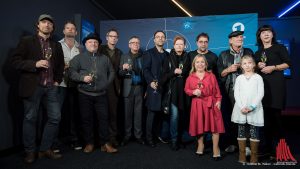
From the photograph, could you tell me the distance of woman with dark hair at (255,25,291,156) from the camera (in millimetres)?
3043

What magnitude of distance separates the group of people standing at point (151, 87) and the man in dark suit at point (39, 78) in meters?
0.01

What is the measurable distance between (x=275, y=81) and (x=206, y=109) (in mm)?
910

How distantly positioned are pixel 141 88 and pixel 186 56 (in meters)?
0.87

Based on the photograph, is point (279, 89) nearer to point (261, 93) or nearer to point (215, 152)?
point (261, 93)

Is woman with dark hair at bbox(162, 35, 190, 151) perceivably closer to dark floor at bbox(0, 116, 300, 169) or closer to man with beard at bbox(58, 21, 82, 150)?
dark floor at bbox(0, 116, 300, 169)

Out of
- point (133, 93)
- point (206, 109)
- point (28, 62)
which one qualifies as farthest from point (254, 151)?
point (28, 62)

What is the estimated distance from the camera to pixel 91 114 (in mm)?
3422

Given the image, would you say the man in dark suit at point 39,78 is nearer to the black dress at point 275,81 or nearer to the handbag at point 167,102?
the handbag at point 167,102

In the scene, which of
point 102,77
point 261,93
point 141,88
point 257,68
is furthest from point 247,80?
point 102,77

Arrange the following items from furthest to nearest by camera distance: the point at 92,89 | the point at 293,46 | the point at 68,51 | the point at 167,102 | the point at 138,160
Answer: the point at 293,46 < the point at 68,51 < the point at 167,102 < the point at 92,89 < the point at 138,160

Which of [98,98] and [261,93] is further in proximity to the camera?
[98,98]

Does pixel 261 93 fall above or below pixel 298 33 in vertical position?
below

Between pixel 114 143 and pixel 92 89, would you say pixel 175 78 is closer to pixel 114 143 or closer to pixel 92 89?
pixel 92 89

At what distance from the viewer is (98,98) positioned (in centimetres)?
342
